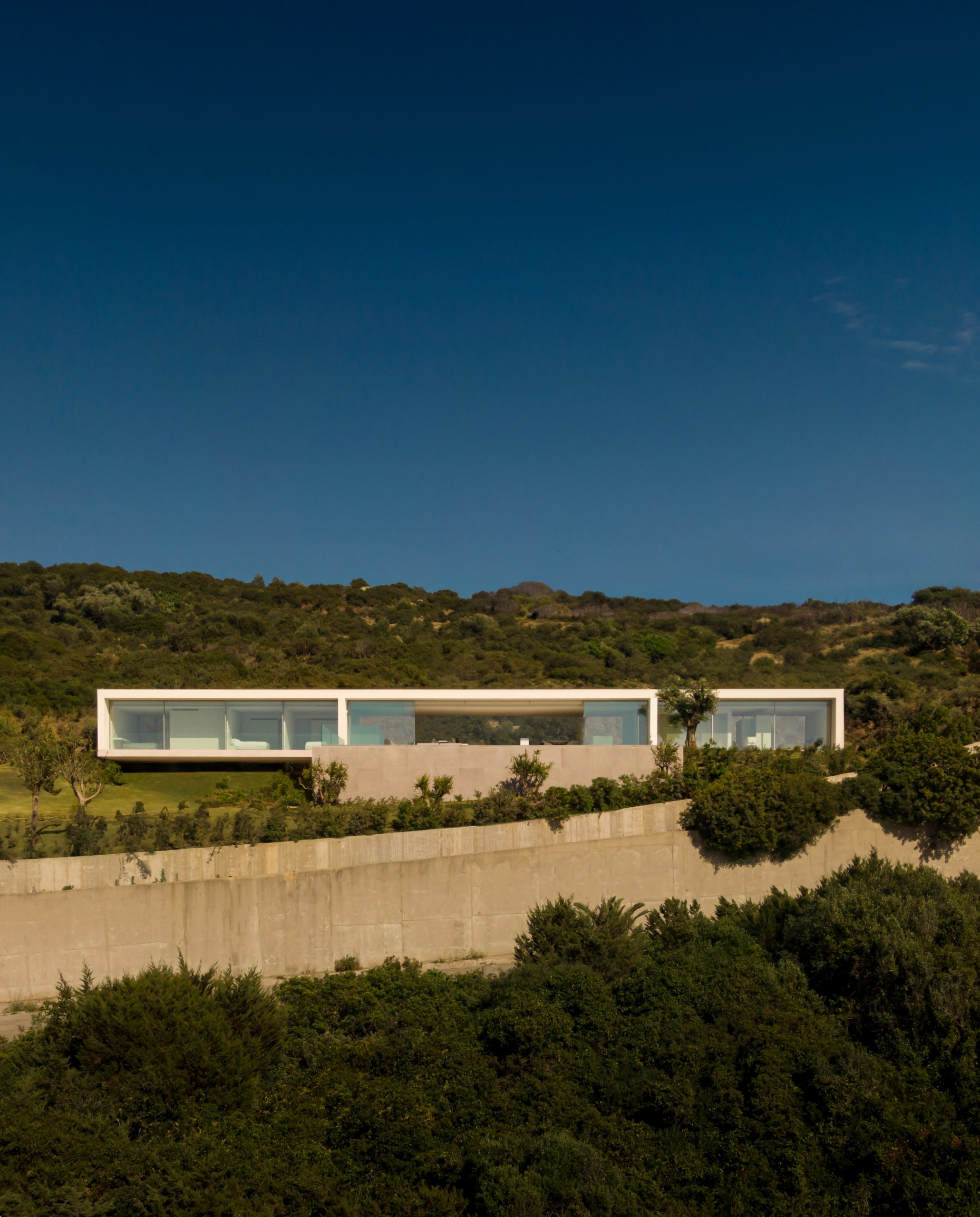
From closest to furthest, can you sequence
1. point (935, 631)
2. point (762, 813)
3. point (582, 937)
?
point (582, 937)
point (762, 813)
point (935, 631)

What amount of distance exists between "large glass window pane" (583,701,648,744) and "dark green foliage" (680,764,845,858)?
637 centimetres

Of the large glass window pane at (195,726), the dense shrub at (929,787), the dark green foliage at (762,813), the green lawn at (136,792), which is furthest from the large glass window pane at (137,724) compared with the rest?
the dense shrub at (929,787)

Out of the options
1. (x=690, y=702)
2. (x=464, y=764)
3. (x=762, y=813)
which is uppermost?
(x=690, y=702)

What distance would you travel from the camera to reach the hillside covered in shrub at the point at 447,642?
1419 inches

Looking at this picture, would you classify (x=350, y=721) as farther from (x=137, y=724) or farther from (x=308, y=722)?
(x=137, y=724)

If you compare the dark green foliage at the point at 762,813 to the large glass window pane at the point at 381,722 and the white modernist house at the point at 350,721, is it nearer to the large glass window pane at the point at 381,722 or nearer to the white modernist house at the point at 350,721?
the white modernist house at the point at 350,721

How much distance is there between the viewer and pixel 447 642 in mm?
49000

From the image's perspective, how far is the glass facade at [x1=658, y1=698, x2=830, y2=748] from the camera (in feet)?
91.2

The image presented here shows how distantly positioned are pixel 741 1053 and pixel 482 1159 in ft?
13.8

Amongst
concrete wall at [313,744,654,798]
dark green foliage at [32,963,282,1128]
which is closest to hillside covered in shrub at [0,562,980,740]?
concrete wall at [313,744,654,798]

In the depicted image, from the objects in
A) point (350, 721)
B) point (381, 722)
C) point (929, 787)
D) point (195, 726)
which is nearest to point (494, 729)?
point (381, 722)

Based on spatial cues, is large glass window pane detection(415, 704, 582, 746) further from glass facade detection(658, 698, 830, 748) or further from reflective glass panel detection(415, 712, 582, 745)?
glass facade detection(658, 698, 830, 748)

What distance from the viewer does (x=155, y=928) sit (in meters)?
17.5

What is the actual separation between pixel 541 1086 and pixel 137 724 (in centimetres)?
1917
